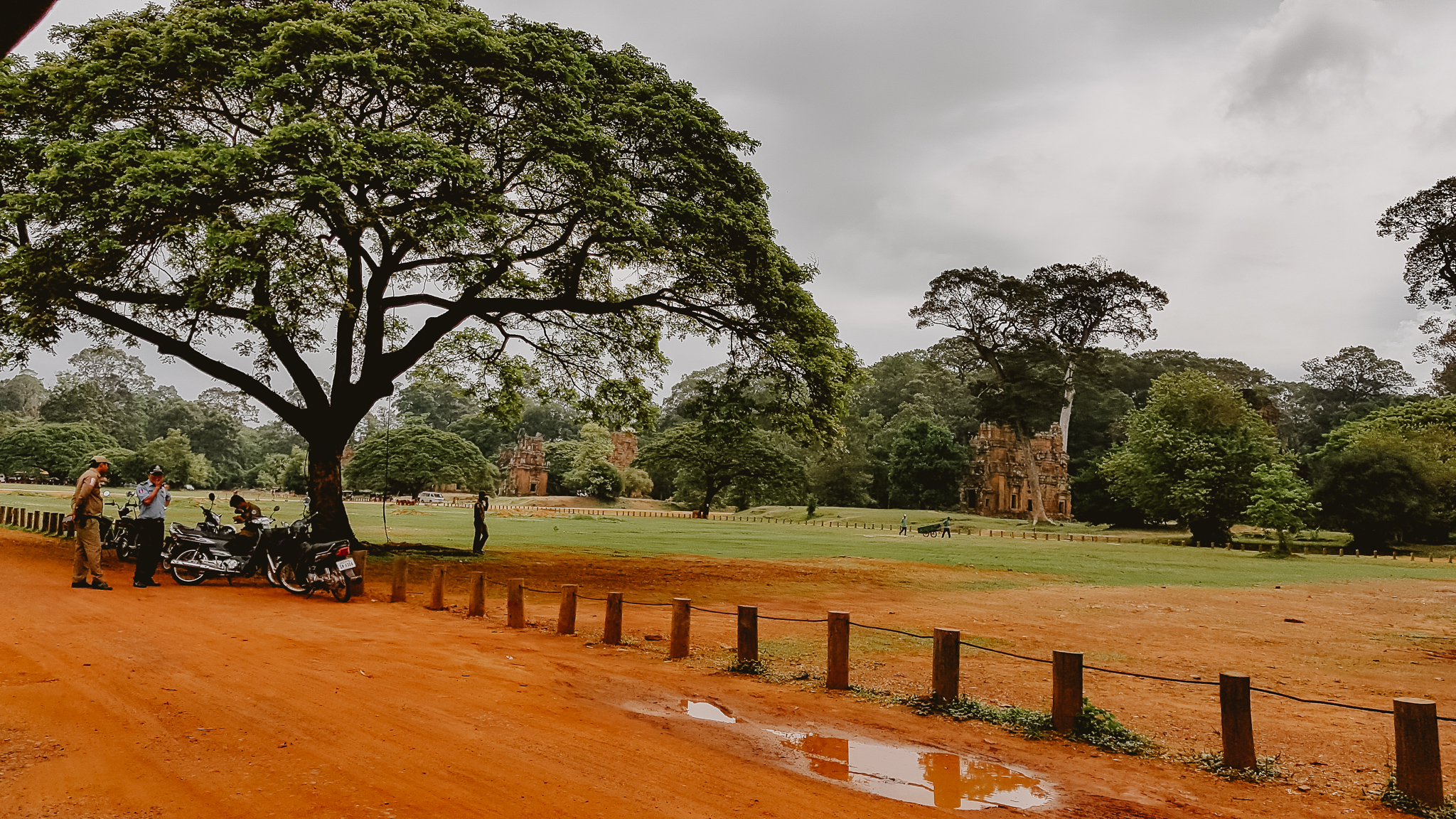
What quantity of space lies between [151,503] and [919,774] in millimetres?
11609

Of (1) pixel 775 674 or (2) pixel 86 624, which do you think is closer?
(1) pixel 775 674

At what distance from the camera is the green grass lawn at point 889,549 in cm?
2311

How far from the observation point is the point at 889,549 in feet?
97.6

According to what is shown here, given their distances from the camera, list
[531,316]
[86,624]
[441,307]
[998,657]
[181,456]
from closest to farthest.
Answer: [86,624] < [998,657] < [441,307] < [531,316] < [181,456]

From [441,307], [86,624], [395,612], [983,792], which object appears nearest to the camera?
[983,792]

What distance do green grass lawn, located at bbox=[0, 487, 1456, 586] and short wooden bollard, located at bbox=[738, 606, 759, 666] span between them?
41.7 ft

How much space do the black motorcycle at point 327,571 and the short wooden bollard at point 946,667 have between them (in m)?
8.42

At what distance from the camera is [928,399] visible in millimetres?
75812

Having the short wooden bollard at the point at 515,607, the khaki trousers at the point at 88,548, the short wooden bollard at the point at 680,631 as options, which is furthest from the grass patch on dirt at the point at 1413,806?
→ the khaki trousers at the point at 88,548

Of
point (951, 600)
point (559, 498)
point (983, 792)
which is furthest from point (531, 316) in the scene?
point (559, 498)

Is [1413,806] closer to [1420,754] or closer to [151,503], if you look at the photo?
[1420,754]

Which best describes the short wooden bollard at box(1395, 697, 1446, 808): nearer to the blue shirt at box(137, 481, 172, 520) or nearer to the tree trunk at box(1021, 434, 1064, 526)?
the blue shirt at box(137, 481, 172, 520)

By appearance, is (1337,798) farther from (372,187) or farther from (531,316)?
(531,316)

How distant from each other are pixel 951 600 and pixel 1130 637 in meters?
3.93
